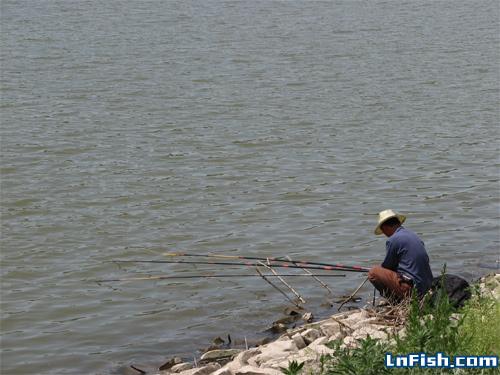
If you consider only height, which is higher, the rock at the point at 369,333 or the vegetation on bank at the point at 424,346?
the vegetation on bank at the point at 424,346

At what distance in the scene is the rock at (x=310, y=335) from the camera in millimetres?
9227

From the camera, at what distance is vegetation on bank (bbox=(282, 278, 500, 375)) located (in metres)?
6.78

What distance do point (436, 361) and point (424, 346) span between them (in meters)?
0.22

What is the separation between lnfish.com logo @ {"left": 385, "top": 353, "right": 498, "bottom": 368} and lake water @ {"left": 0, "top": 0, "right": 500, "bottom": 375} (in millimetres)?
3286

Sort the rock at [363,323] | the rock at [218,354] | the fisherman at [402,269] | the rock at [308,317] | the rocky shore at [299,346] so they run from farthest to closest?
1. the rock at [308,317]
2. the fisherman at [402,269]
3. the rock at [218,354]
4. the rock at [363,323]
5. the rocky shore at [299,346]

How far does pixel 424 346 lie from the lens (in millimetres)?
7059

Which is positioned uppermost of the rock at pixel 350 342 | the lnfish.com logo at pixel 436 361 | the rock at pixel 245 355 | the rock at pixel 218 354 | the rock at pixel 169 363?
the lnfish.com logo at pixel 436 361

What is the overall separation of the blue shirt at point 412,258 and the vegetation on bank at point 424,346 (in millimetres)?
1560

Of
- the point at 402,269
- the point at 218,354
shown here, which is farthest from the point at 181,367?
the point at 402,269

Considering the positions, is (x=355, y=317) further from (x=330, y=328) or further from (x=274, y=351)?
(x=274, y=351)

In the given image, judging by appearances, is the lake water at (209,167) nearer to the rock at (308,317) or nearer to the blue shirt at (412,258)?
the rock at (308,317)

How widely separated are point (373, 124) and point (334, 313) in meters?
8.02

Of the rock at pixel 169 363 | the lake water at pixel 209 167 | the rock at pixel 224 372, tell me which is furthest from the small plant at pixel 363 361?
the lake water at pixel 209 167

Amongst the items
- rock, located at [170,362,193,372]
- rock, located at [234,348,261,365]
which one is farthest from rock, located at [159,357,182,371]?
rock, located at [234,348,261,365]
